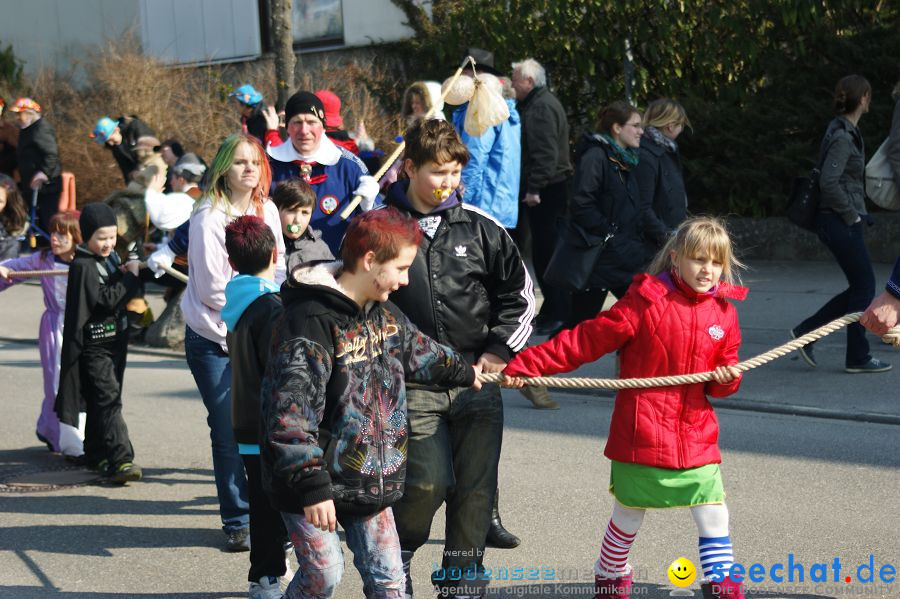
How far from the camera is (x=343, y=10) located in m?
18.1

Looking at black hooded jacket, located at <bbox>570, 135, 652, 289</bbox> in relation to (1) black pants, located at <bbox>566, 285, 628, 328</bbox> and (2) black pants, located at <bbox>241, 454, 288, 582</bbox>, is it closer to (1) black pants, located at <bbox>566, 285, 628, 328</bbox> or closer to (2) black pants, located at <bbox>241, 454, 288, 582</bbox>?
(1) black pants, located at <bbox>566, 285, 628, 328</bbox>

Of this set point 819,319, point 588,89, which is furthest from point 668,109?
point 588,89

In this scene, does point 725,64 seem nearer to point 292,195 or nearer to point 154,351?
point 154,351

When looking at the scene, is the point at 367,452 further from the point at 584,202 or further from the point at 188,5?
the point at 188,5

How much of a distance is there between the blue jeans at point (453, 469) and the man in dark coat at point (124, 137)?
10.1 meters

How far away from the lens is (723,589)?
13.8ft

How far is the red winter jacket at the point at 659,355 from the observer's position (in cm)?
425

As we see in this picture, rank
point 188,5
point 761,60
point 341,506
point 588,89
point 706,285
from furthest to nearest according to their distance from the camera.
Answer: point 188,5 → point 588,89 → point 761,60 → point 706,285 → point 341,506

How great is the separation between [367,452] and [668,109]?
4756 mm

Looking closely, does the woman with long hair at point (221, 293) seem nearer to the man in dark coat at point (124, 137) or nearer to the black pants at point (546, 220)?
the black pants at point (546, 220)

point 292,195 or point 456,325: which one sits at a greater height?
point 292,195

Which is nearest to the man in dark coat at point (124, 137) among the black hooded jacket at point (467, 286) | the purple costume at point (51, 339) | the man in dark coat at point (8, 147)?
the man in dark coat at point (8, 147)

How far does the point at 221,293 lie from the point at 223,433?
0.62 meters

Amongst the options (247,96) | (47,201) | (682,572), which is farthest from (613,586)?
(47,201)
